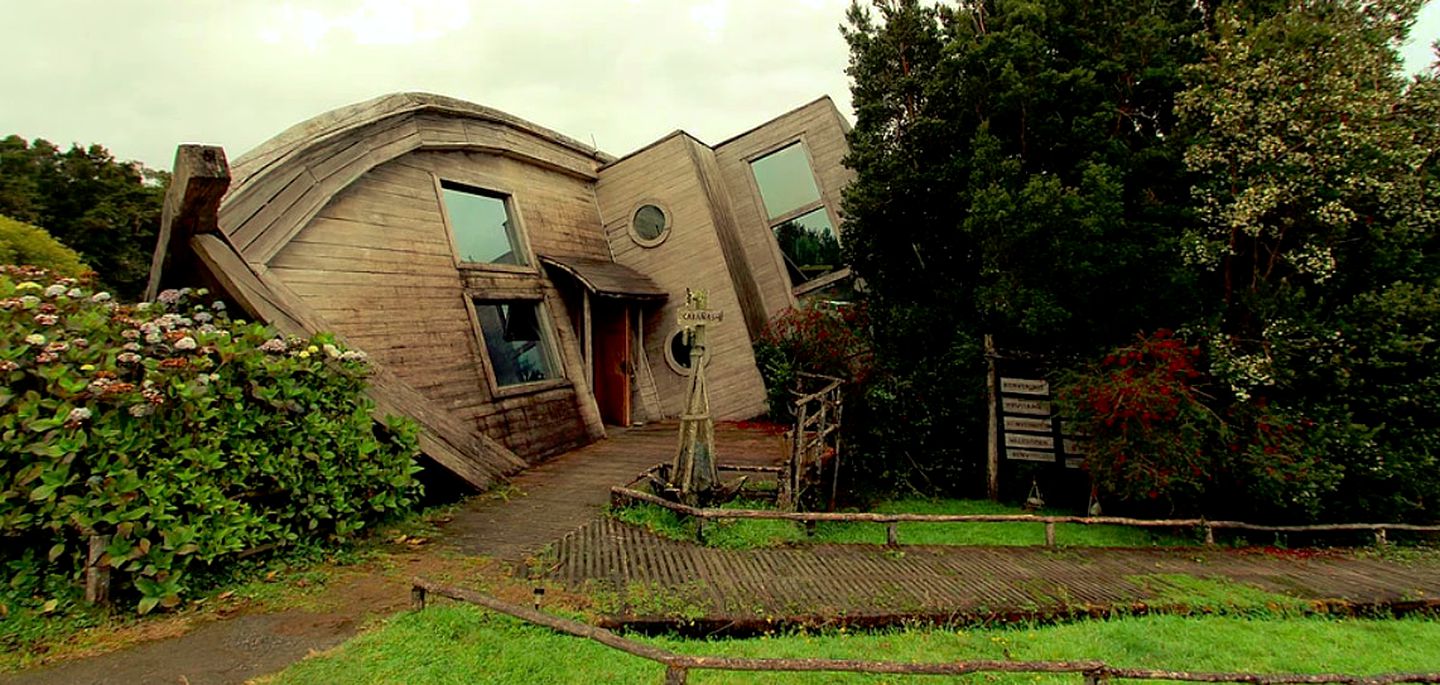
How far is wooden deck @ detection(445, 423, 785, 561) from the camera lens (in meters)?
6.32

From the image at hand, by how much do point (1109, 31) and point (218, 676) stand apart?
482 inches

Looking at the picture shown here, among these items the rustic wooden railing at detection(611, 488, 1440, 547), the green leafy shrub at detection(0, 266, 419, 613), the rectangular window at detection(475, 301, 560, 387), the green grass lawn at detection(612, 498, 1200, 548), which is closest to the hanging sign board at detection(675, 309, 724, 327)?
the rustic wooden railing at detection(611, 488, 1440, 547)

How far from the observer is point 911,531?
868 cm

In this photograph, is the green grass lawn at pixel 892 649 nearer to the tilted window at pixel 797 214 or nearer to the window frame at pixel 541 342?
the window frame at pixel 541 342

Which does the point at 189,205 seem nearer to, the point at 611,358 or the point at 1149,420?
the point at 611,358

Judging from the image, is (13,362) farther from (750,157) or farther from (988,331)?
(750,157)

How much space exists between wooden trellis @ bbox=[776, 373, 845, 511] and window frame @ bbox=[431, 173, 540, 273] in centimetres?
548

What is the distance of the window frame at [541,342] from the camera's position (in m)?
9.96

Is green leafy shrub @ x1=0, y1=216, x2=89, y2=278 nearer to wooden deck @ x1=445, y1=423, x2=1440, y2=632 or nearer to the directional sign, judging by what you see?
wooden deck @ x1=445, y1=423, x2=1440, y2=632

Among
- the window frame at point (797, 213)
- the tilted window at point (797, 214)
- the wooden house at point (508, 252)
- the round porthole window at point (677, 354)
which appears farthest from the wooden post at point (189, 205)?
the tilted window at point (797, 214)

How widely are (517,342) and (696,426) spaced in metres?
5.12

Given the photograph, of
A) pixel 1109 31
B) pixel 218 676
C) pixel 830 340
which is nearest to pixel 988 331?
pixel 830 340

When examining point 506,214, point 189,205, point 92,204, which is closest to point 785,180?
point 506,214

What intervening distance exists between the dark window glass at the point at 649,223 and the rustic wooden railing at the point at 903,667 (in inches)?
443
